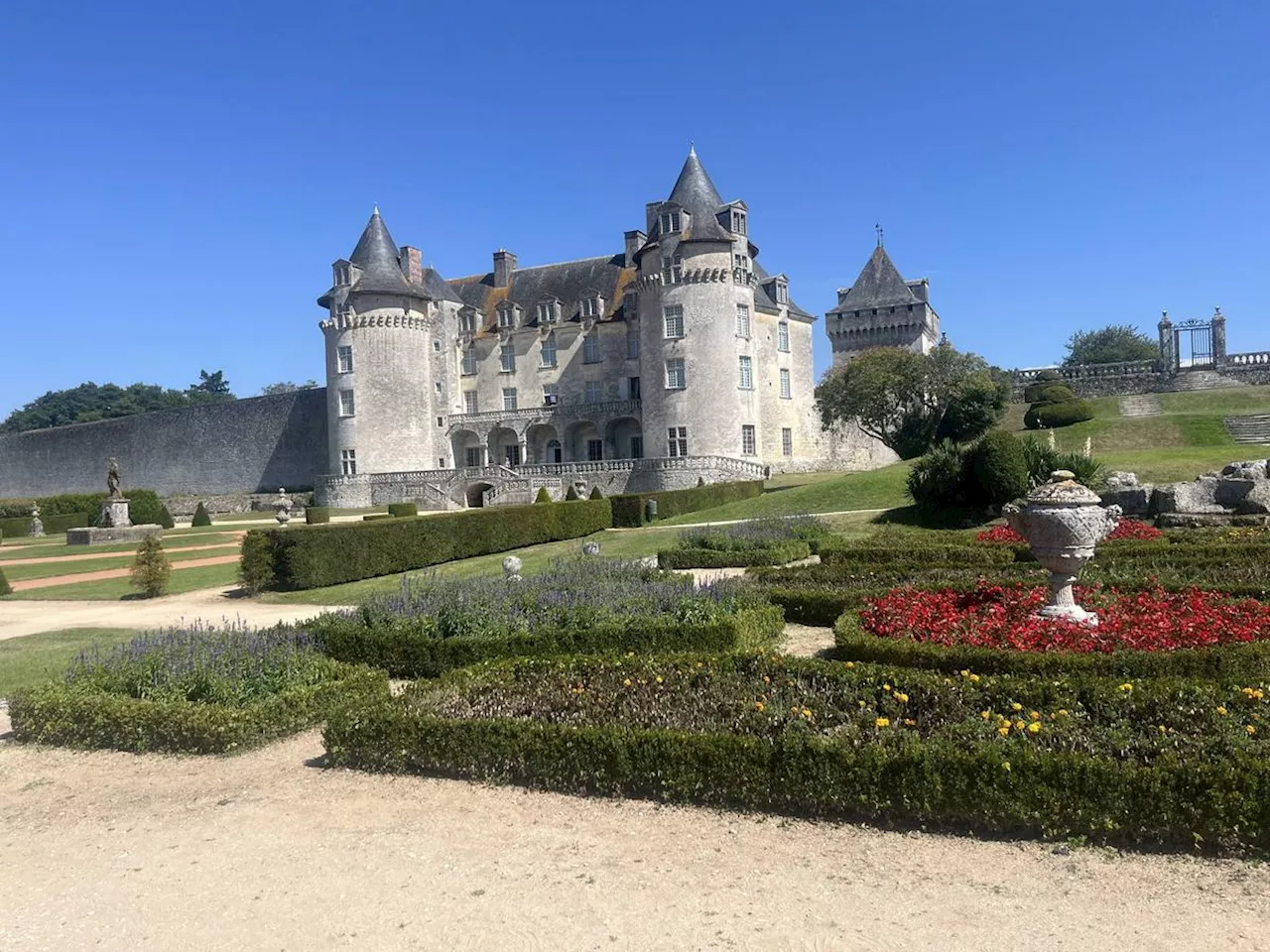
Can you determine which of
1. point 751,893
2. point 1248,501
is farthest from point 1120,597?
point 1248,501

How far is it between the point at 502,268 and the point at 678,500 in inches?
1115

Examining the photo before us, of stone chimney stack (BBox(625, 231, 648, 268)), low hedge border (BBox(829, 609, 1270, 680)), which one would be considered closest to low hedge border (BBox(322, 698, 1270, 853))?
low hedge border (BBox(829, 609, 1270, 680))

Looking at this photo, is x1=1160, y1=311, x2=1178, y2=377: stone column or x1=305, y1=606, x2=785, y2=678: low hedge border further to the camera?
x1=1160, y1=311, x2=1178, y2=377: stone column

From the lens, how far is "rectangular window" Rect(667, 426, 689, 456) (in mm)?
41281

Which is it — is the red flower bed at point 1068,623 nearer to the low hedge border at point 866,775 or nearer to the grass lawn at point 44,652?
the low hedge border at point 866,775

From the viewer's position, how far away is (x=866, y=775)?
4754mm

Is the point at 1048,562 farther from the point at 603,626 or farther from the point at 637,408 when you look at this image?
the point at 637,408

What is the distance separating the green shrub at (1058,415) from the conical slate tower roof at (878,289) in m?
16.0

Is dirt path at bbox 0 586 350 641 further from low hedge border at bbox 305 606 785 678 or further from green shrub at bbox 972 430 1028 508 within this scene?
green shrub at bbox 972 430 1028 508

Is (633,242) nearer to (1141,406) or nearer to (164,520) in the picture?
(164,520)

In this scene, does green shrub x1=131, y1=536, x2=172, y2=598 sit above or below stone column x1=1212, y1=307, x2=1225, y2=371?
below

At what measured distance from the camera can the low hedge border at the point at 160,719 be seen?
662 centimetres

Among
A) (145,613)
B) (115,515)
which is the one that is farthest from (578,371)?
(145,613)

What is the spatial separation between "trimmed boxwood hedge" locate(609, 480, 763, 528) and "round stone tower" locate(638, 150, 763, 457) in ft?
24.8
